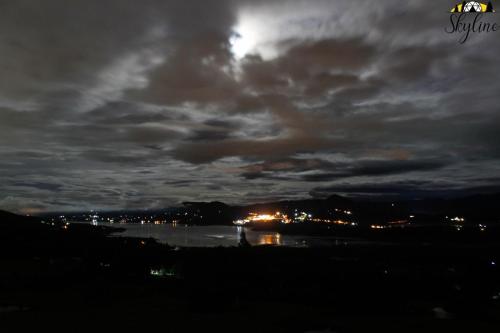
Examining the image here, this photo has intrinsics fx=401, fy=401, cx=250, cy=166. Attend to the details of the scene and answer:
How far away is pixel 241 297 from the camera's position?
102 ft

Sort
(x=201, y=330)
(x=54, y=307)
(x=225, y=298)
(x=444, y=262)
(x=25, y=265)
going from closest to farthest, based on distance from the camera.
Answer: (x=201, y=330), (x=54, y=307), (x=225, y=298), (x=25, y=265), (x=444, y=262)

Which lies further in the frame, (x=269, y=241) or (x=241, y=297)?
(x=269, y=241)

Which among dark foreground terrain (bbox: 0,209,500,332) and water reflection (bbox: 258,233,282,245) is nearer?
dark foreground terrain (bbox: 0,209,500,332)

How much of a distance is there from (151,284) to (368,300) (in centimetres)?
1813

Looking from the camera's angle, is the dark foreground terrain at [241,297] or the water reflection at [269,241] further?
the water reflection at [269,241]

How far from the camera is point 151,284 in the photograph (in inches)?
1374

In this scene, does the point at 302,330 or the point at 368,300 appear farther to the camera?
the point at 368,300

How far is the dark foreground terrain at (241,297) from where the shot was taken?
75.8ft

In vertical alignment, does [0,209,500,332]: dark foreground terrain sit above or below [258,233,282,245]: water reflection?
below

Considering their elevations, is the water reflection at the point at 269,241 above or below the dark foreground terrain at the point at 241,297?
above

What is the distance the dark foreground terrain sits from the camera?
2311cm

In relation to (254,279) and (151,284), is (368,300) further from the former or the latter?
(151,284)

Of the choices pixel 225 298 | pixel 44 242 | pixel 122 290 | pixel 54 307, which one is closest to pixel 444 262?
pixel 225 298

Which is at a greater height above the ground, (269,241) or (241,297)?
(269,241)
